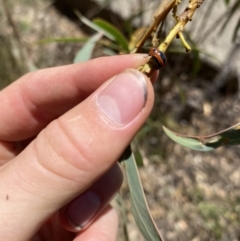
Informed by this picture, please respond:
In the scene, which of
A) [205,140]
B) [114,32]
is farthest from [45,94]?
[205,140]

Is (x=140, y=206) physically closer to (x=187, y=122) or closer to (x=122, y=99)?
(x=122, y=99)

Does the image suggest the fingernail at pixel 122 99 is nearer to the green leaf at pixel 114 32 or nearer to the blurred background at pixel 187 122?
the green leaf at pixel 114 32

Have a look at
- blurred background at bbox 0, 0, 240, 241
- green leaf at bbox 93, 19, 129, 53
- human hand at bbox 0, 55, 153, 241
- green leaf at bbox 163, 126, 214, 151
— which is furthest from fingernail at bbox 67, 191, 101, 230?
blurred background at bbox 0, 0, 240, 241

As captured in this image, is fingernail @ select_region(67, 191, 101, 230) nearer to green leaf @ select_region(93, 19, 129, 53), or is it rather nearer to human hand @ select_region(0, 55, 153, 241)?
human hand @ select_region(0, 55, 153, 241)

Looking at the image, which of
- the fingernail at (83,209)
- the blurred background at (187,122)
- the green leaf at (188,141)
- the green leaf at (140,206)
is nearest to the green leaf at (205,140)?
the green leaf at (188,141)

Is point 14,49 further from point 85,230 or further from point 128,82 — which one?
point 128,82
